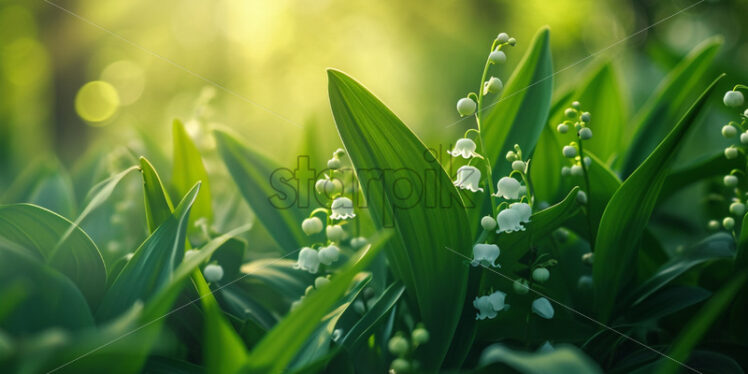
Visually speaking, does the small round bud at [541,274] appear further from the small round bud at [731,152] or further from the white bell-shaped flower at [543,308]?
the small round bud at [731,152]

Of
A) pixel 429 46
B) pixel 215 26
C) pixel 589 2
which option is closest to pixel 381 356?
pixel 589 2

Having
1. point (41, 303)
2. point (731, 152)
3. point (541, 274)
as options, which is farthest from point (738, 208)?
point (41, 303)

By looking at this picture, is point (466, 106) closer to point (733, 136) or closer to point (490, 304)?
point (490, 304)

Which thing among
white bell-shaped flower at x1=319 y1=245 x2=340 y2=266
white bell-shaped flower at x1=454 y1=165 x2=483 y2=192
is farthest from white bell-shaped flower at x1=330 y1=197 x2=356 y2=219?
white bell-shaped flower at x1=454 y1=165 x2=483 y2=192

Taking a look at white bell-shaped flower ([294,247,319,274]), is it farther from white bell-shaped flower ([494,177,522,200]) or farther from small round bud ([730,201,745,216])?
small round bud ([730,201,745,216])

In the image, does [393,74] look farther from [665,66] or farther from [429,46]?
[665,66]
